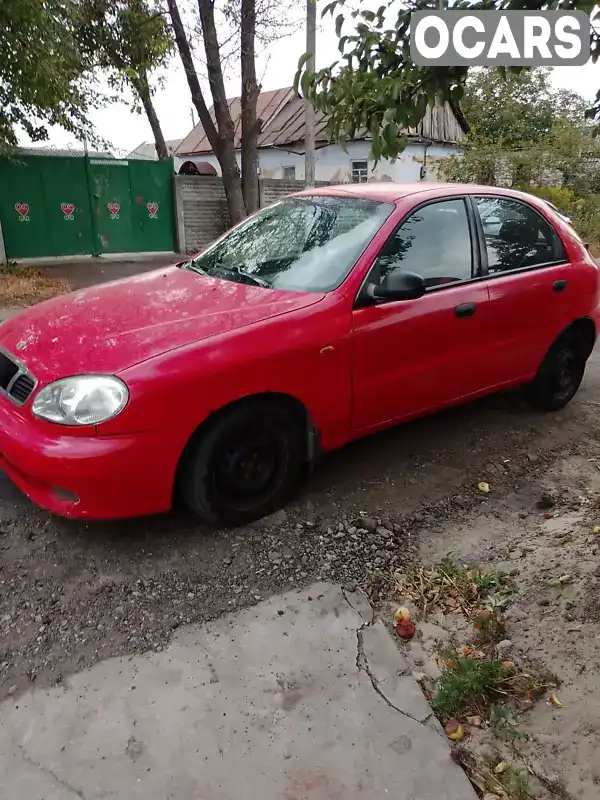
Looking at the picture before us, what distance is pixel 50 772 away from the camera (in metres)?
1.92

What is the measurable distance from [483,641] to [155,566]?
1.45 m

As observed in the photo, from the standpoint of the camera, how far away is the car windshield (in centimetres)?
336

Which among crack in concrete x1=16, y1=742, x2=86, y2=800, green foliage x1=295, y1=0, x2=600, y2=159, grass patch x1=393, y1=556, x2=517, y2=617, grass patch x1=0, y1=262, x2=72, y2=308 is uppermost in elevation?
green foliage x1=295, y1=0, x2=600, y2=159

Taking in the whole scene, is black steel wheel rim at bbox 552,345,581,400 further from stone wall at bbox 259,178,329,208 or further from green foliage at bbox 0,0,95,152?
stone wall at bbox 259,178,329,208

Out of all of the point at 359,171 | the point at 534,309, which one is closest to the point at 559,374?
the point at 534,309

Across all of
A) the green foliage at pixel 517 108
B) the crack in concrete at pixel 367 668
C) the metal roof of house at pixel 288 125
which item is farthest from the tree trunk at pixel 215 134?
the green foliage at pixel 517 108

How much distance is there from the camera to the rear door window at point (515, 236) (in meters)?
3.96

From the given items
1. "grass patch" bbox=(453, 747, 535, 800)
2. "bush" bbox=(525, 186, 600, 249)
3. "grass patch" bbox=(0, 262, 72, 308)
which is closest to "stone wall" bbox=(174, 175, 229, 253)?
"grass patch" bbox=(0, 262, 72, 308)

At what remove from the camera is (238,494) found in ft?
10.1

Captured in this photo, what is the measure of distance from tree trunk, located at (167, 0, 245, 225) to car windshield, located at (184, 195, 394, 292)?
959cm

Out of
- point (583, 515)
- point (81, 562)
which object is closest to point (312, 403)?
point (81, 562)

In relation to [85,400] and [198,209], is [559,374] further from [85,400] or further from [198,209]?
[198,209]

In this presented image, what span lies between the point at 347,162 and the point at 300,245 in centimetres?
1999

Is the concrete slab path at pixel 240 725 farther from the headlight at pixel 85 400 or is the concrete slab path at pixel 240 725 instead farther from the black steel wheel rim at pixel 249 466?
the headlight at pixel 85 400
